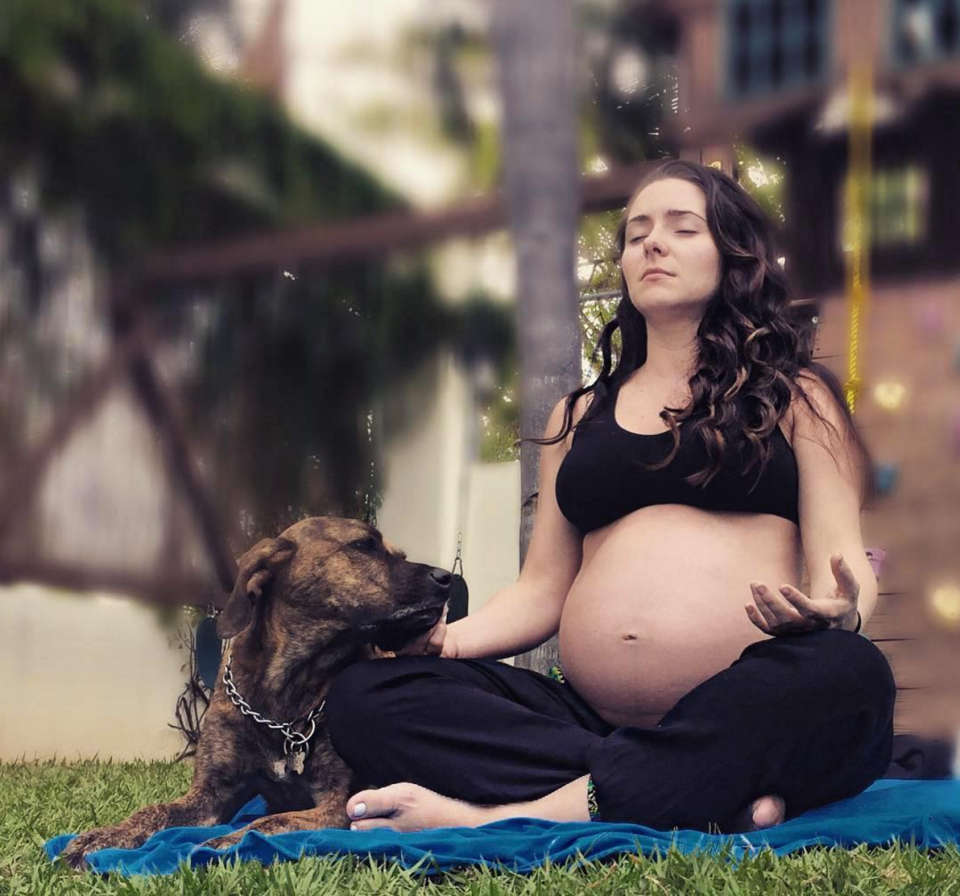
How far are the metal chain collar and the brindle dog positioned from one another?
11mm

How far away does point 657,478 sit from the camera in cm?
257

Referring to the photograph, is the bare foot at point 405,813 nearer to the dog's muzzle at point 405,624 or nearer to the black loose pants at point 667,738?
the black loose pants at point 667,738

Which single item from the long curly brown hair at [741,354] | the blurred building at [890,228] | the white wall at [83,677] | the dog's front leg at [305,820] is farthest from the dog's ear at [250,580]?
the white wall at [83,677]

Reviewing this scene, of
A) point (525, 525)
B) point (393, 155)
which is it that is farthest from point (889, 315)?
point (393, 155)

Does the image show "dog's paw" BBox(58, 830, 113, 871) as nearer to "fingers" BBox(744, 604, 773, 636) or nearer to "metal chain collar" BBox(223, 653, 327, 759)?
"metal chain collar" BBox(223, 653, 327, 759)

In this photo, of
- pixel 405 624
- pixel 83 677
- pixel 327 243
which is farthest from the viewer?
pixel 83 677

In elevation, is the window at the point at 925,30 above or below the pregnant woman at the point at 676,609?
above

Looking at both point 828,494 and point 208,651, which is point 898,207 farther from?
point 208,651

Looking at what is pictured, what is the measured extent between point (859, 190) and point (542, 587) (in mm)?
1895

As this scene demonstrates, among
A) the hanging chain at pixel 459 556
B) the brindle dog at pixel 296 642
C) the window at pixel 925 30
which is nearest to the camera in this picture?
the brindle dog at pixel 296 642

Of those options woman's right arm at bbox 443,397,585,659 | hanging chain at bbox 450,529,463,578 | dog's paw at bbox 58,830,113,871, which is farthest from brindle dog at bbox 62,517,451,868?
hanging chain at bbox 450,529,463,578

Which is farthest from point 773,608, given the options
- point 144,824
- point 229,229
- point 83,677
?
point 83,677

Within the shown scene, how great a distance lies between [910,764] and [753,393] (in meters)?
1.93

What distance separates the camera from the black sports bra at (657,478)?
8.30ft
